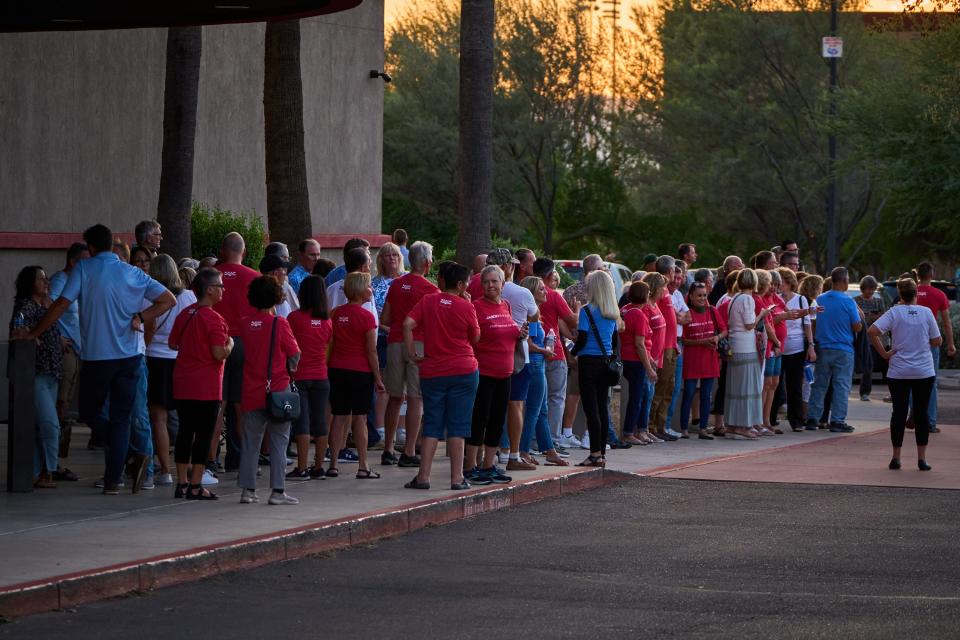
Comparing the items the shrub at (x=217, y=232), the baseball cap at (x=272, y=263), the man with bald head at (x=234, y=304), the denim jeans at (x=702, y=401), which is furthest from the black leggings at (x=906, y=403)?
the shrub at (x=217, y=232)

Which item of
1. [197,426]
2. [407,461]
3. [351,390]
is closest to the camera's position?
[197,426]

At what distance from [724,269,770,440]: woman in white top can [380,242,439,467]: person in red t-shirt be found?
Answer: 551cm

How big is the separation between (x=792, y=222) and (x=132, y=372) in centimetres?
4482

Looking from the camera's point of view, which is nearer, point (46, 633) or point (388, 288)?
point (46, 633)

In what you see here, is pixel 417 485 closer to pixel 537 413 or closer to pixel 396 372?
pixel 396 372

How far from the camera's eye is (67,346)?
14305mm

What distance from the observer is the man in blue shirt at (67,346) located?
1388 cm

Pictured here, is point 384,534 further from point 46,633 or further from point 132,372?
point 46,633

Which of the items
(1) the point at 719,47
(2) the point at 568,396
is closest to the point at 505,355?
(2) the point at 568,396

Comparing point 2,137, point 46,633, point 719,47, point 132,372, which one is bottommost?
point 46,633

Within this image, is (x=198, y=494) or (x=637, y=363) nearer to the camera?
(x=198, y=494)

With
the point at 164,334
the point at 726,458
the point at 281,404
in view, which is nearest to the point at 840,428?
the point at 726,458

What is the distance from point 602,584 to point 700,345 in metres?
9.51

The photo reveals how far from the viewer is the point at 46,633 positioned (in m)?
8.58
